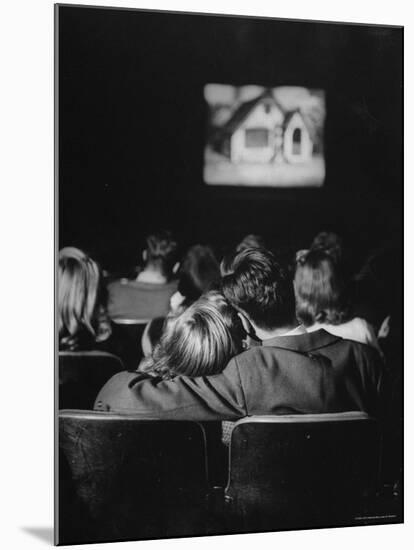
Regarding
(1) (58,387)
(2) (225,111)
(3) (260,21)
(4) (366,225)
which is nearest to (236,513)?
(1) (58,387)

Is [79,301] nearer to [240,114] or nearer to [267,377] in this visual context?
[267,377]

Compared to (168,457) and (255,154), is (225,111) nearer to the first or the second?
(255,154)

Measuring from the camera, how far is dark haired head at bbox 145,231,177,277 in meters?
5.88

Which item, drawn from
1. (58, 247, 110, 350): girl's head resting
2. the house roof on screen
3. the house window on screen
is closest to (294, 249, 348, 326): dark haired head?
the house window on screen

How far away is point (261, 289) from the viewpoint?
19.8 ft

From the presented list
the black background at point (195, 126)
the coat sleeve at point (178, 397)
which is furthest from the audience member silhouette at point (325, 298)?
the coat sleeve at point (178, 397)

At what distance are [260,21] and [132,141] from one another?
0.88 m

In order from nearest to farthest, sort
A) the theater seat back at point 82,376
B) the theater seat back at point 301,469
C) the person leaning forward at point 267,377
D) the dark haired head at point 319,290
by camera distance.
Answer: the theater seat back at point 82,376 → the person leaning forward at point 267,377 → the theater seat back at point 301,469 → the dark haired head at point 319,290

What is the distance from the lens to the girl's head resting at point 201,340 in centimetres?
589

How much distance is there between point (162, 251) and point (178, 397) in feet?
2.26

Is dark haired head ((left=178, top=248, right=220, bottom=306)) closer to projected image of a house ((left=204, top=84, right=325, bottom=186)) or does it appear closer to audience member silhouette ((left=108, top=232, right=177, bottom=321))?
audience member silhouette ((left=108, top=232, right=177, bottom=321))

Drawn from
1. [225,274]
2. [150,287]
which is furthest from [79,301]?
[225,274]

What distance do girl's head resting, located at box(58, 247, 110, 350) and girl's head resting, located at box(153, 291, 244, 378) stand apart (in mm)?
303

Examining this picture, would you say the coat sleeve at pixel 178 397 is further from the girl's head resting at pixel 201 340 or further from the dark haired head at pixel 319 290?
the dark haired head at pixel 319 290
